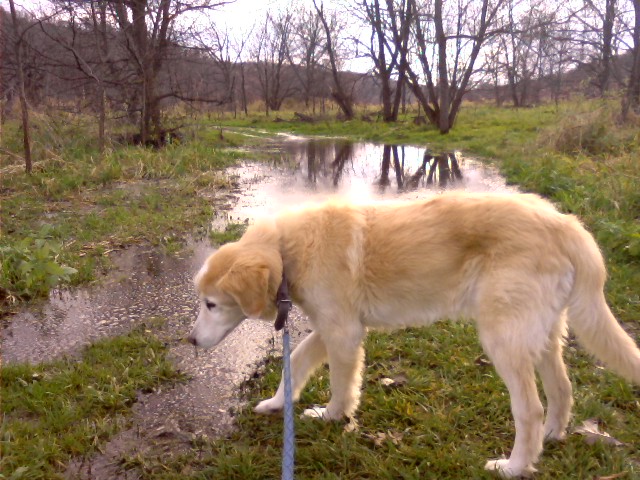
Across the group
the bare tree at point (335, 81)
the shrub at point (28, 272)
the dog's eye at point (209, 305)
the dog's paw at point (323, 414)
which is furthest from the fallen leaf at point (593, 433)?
the bare tree at point (335, 81)

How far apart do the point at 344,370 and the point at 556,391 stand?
3.87 feet

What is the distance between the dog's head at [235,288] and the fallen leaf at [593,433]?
1868 millimetres

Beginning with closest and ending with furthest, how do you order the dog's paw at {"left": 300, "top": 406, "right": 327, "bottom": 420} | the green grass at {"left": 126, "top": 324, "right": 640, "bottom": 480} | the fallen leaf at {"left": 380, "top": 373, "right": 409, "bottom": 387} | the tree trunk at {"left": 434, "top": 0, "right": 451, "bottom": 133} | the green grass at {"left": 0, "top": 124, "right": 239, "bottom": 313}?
the green grass at {"left": 126, "top": 324, "right": 640, "bottom": 480}, the dog's paw at {"left": 300, "top": 406, "right": 327, "bottom": 420}, the fallen leaf at {"left": 380, "top": 373, "right": 409, "bottom": 387}, the green grass at {"left": 0, "top": 124, "right": 239, "bottom": 313}, the tree trunk at {"left": 434, "top": 0, "right": 451, "bottom": 133}

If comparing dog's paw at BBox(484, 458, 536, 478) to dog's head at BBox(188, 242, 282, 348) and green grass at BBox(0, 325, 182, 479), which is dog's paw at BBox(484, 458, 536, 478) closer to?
dog's head at BBox(188, 242, 282, 348)

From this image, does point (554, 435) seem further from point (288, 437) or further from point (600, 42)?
point (600, 42)

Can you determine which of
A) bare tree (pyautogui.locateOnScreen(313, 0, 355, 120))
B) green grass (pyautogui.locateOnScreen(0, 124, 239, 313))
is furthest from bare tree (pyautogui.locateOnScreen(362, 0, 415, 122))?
green grass (pyautogui.locateOnScreen(0, 124, 239, 313))

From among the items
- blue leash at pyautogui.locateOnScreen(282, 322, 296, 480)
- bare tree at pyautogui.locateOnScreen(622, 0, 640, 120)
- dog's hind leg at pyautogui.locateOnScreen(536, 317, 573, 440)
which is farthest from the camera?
bare tree at pyautogui.locateOnScreen(622, 0, 640, 120)

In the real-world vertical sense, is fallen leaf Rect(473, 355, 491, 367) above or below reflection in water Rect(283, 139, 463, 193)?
below

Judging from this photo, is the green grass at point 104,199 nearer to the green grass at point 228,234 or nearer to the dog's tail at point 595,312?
the green grass at point 228,234

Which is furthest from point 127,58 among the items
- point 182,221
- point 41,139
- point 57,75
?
point 182,221

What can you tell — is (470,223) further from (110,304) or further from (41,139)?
(41,139)

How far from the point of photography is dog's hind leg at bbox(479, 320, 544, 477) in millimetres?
2428

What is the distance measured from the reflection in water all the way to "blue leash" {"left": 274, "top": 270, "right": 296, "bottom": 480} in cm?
734

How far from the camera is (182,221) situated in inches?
283
